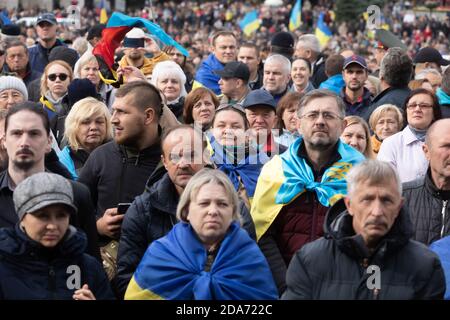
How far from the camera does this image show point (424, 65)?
14.0 meters

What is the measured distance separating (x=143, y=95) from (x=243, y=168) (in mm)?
904

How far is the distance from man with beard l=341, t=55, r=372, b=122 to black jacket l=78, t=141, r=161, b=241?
15.8 ft

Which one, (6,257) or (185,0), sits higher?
(185,0)

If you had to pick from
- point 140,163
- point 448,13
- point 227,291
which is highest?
point 448,13

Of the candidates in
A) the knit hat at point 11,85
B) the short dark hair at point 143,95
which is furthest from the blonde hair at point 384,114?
the knit hat at point 11,85

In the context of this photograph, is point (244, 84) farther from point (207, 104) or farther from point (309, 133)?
point (309, 133)

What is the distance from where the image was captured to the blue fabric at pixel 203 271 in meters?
6.10

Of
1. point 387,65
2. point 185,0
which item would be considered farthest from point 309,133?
point 185,0

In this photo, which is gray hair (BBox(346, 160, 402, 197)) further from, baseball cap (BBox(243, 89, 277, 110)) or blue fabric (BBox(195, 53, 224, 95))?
blue fabric (BBox(195, 53, 224, 95))

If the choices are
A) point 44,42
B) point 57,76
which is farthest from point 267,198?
point 44,42

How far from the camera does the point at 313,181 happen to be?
7.29m

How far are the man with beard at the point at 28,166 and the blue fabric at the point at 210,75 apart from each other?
6470mm

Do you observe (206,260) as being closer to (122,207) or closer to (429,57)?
(122,207)

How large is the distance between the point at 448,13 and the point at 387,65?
34734 mm
